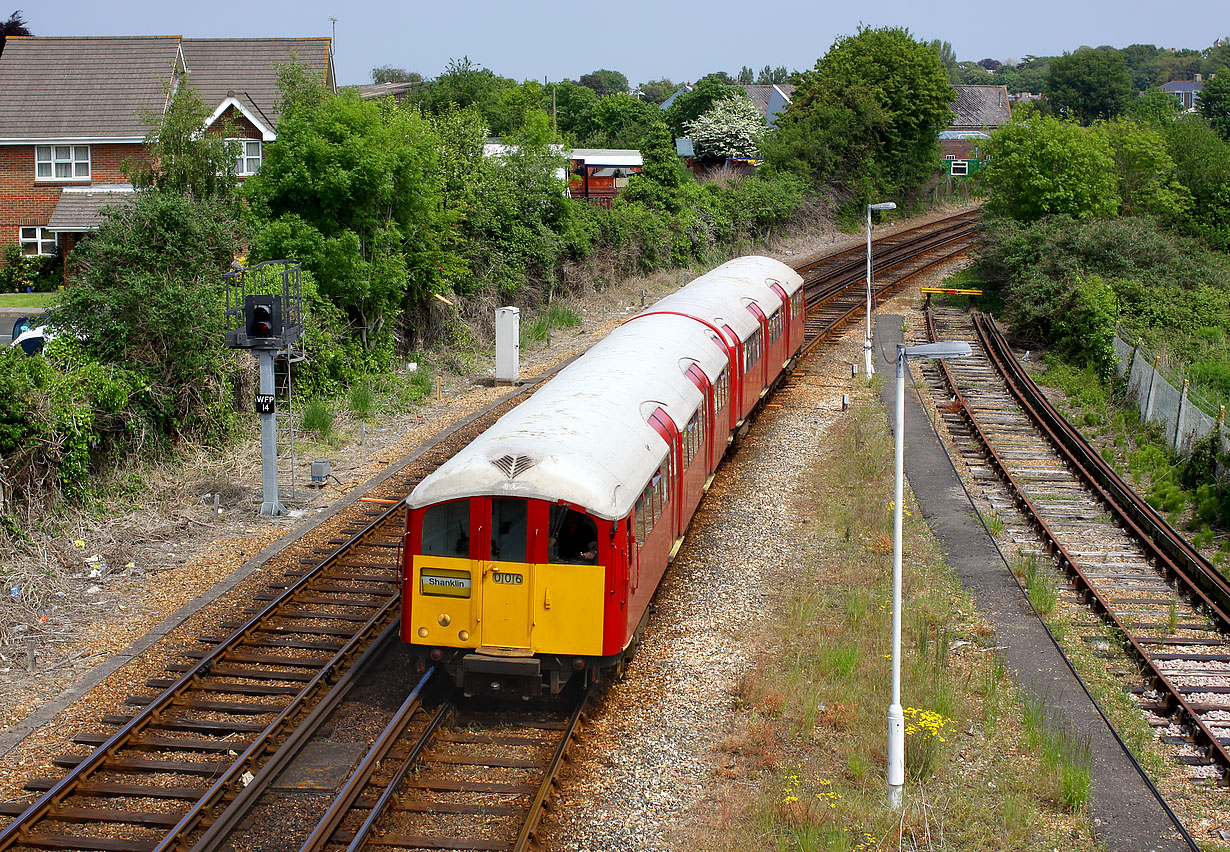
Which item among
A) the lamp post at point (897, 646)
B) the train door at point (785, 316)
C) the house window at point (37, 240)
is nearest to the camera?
the lamp post at point (897, 646)

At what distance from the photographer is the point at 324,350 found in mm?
23031

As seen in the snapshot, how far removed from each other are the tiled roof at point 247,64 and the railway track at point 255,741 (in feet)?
89.9

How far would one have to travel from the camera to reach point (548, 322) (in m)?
32.7

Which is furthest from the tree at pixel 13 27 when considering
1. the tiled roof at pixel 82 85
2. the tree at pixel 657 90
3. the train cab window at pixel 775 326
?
the tree at pixel 657 90

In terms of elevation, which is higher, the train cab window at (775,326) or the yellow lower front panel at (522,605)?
the train cab window at (775,326)

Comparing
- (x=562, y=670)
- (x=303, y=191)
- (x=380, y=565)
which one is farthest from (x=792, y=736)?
(x=303, y=191)

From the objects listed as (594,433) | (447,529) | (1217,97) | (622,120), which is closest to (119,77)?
(594,433)

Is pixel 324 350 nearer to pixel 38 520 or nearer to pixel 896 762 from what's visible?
pixel 38 520

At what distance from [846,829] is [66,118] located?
36295 millimetres

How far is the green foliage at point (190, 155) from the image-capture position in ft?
79.5

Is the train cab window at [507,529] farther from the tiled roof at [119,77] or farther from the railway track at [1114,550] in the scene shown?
the tiled roof at [119,77]

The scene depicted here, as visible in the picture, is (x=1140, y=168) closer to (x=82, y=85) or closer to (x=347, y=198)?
(x=347, y=198)

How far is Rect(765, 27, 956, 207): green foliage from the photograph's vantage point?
2174 inches

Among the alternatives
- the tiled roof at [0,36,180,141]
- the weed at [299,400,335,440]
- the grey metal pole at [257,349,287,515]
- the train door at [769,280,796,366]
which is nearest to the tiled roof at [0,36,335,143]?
the tiled roof at [0,36,180,141]
